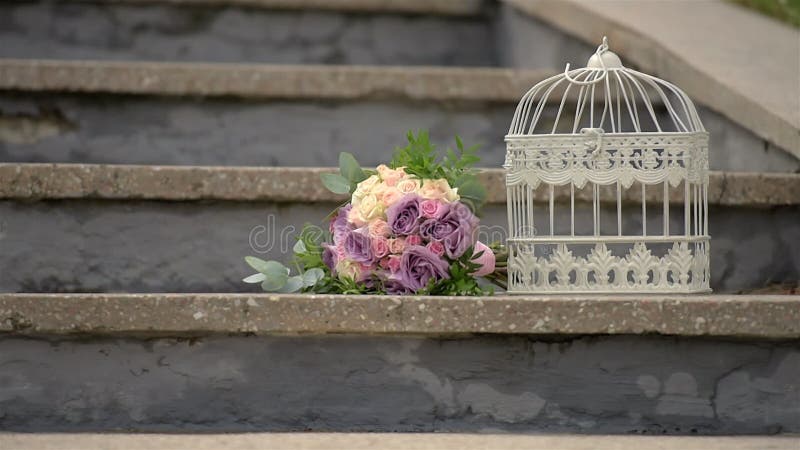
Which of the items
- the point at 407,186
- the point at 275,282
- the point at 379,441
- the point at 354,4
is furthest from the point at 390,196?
the point at 354,4

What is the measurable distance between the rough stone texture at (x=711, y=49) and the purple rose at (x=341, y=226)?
0.99m

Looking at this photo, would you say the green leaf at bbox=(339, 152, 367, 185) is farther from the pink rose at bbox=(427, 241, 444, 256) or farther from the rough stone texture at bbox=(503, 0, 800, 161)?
the rough stone texture at bbox=(503, 0, 800, 161)

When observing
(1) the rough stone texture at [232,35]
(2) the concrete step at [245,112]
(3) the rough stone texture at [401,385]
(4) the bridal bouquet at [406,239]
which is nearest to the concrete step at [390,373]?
(3) the rough stone texture at [401,385]

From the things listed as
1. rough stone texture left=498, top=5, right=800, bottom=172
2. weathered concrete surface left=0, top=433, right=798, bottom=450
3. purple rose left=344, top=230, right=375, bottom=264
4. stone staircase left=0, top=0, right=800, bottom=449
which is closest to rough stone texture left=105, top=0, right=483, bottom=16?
stone staircase left=0, top=0, right=800, bottom=449

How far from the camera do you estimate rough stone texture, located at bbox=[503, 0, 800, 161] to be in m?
2.61

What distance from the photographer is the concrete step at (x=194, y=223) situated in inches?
91.4

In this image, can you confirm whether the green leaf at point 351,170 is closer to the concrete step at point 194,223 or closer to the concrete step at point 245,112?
the concrete step at point 194,223

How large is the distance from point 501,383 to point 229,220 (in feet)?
2.46

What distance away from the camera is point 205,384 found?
186 cm

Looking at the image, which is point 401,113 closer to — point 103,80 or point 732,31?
point 103,80

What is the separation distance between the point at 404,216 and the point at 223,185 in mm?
522

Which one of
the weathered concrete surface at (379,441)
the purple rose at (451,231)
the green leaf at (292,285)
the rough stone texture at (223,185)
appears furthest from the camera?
the rough stone texture at (223,185)

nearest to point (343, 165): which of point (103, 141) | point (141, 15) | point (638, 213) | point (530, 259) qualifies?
point (530, 259)

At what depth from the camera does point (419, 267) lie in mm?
1917
